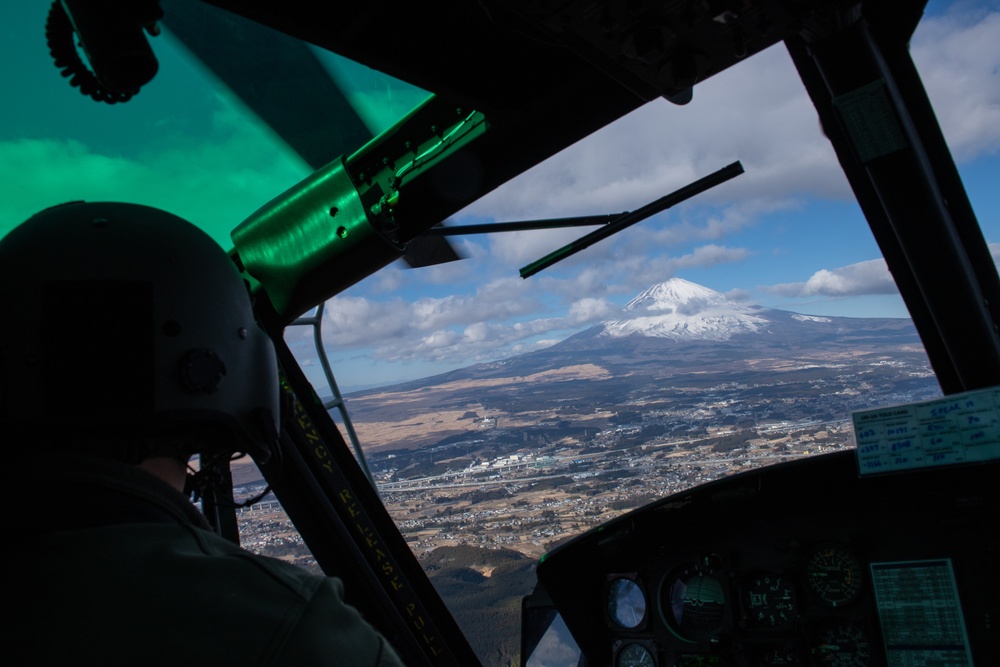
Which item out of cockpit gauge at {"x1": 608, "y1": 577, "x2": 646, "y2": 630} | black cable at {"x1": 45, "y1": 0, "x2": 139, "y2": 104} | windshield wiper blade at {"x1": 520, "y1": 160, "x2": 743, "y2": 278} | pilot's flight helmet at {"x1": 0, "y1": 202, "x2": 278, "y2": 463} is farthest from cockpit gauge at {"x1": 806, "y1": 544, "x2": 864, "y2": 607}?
black cable at {"x1": 45, "y1": 0, "x2": 139, "y2": 104}

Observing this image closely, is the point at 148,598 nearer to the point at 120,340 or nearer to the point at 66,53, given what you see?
the point at 120,340

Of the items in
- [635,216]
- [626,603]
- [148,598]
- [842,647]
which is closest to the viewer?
[148,598]

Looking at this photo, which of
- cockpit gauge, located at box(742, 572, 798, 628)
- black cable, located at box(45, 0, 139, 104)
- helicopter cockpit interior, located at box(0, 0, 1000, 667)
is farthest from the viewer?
cockpit gauge, located at box(742, 572, 798, 628)

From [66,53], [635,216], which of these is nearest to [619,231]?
[635,216]

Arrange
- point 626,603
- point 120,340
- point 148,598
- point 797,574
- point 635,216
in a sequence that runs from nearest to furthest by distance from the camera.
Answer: point 148,598
point 120,340
point 635,216
point 797,574
point 626,603

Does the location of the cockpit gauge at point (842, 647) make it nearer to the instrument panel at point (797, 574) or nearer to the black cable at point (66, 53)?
the instrument panel at point (797, 574)

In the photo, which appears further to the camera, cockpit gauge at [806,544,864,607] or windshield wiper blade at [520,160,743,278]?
cockpit gauge at [806,544,864,607]

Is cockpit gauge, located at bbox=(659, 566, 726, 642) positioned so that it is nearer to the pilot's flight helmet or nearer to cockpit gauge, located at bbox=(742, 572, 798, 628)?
cockpit gauge, located at bbox=(742, 572, 798, 628)
